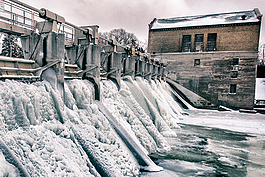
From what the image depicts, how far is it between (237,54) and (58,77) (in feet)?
70.7

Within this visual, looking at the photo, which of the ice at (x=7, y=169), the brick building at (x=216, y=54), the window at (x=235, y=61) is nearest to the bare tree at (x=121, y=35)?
the brick building at (x=216, y=54)

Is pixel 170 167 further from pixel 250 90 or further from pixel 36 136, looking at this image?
pixel 250 90

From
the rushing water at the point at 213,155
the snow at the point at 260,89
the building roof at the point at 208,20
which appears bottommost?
the rushing water at the point at 213,155


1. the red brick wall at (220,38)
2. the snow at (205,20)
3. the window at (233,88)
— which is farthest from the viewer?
the snow at (205,20)

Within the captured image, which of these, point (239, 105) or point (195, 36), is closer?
point (239, 105)

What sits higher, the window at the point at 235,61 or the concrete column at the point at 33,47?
the window at the point at 235,61

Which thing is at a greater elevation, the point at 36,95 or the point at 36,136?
the point at 36,95

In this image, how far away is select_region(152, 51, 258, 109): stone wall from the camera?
2081 centimetres

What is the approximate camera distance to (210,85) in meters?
22.1

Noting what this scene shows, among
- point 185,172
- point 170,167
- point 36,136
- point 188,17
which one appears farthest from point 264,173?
point 188,17

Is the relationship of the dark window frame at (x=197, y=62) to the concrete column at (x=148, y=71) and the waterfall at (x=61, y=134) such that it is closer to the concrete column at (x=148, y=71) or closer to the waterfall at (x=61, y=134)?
the concrete column at (x=148, y=71)

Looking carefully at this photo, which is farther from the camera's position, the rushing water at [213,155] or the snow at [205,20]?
the snow at [205,20]

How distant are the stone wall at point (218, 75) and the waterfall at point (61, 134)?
17.0 m

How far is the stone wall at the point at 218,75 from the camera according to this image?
819 inches
